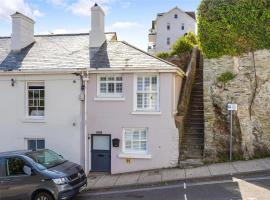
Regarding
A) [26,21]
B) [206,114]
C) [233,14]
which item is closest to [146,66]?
[206,114]

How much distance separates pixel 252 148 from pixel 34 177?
10545mm

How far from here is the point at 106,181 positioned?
1727 cm

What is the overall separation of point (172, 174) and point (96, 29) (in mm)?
9492

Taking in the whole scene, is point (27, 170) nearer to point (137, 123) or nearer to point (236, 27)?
point (137, 123)

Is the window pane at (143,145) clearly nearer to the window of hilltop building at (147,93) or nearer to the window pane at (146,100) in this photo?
the window of hilltop building at (147,93)

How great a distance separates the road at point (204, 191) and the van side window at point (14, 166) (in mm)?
2684

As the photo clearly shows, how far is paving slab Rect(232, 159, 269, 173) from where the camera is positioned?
16359mm

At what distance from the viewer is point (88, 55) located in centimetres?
2078

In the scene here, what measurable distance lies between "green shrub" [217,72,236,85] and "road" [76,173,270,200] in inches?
204

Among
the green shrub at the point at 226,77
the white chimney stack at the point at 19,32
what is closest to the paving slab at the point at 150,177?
the green shrub at the point at 226,77

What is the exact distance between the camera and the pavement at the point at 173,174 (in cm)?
1623

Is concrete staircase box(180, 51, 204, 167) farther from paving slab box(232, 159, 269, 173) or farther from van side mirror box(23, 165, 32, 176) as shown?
van side mirror box(23, 165, 32, 176)

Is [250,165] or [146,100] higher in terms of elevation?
[146,100]

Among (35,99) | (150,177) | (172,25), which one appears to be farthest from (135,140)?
(172,25)
